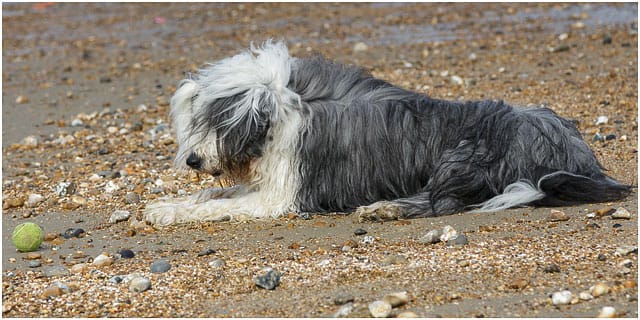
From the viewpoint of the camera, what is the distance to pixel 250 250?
6.55m

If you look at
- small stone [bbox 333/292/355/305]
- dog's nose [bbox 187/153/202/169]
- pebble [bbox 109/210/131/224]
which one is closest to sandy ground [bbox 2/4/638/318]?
small stone [bbox 333/292/355/305]

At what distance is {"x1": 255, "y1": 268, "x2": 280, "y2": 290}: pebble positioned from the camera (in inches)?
220

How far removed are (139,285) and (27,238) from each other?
145cm

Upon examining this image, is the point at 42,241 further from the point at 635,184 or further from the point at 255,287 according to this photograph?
the point at 635,184

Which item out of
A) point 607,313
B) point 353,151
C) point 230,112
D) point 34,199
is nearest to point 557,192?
point 353,151

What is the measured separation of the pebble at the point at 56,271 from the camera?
6176mm

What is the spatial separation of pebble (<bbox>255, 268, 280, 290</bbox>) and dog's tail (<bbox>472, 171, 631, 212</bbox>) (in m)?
2.06

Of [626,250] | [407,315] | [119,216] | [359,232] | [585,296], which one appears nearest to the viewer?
[407,315]

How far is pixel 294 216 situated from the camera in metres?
7.35

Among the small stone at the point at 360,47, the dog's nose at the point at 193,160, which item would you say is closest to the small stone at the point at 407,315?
the dog's nose at the point at 193,160

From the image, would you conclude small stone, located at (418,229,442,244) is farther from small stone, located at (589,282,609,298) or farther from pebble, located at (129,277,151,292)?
pebble, located at (129,277,151,292)

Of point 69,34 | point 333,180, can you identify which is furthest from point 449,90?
point 69,34

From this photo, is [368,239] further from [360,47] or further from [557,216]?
[360,47]

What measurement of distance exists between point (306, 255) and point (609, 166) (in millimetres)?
3299
